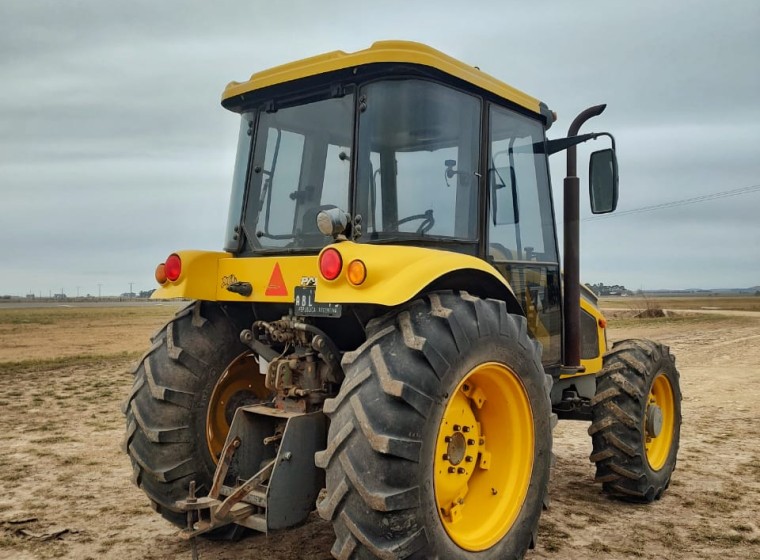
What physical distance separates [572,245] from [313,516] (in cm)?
291

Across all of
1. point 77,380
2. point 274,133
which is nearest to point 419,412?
point 274,133

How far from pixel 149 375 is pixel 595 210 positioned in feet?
11.0

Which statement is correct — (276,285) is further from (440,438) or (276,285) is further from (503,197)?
(503,197)

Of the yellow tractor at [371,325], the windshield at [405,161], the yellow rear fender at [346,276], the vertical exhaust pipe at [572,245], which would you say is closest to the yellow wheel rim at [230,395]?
the yellow tractor at [371,325]

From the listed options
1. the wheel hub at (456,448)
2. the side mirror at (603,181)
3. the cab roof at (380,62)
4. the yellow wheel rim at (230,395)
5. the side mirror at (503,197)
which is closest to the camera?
the wheel hub at (456,448)

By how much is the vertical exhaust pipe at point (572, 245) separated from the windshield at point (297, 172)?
85.6 inches

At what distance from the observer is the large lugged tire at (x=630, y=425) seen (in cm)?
546

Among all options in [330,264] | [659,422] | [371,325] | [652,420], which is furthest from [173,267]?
[659,422]

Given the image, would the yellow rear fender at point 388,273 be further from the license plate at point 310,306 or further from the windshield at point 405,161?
the windshield at point 405,161

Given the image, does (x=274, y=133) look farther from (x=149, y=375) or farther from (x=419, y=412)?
(x=419, y=412)

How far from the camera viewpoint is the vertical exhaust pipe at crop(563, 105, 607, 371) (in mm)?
5438

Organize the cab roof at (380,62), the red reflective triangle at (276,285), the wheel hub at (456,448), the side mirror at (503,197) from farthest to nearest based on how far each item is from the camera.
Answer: the side mirror at (503,197), the red reflective triangle at (276,285), the cab roof at (380,62), the wheel hub at (456,448)

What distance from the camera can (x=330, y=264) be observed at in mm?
3336

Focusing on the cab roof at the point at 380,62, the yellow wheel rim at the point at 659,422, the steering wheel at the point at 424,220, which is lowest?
the yellow wheel rim at the point at 659,422
